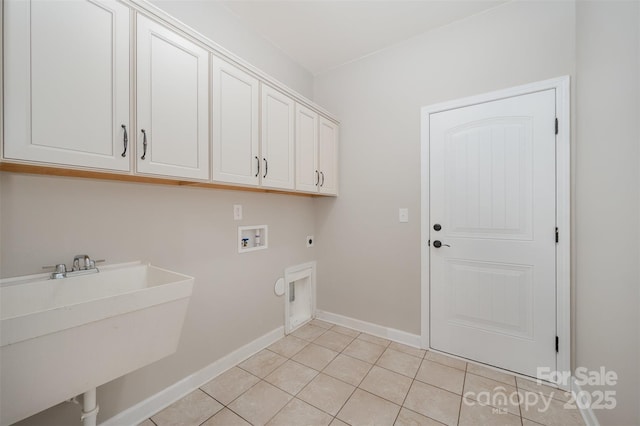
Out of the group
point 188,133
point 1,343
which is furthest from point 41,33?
point 1,343

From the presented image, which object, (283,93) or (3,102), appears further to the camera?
(283,93)

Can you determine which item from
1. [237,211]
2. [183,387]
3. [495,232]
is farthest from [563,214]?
[183,387]

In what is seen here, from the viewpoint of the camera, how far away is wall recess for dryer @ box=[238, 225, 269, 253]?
6.86 feet

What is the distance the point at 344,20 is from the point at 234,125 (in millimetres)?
1349

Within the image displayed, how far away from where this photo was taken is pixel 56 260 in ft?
3.95

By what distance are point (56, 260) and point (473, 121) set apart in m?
2.77

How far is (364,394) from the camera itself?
1718mm

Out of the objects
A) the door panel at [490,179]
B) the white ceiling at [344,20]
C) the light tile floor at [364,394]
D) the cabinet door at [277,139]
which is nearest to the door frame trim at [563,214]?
the door panel at [490,179]

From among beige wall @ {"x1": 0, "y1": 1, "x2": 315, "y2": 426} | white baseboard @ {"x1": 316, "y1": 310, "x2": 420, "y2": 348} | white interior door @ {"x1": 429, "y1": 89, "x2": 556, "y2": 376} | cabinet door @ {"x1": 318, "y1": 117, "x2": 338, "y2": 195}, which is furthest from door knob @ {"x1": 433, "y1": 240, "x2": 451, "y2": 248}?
beige wall @ {"x1": 0, "y1": 1, "x2": 315, "y2": 426}

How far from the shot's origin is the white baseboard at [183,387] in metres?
1.45

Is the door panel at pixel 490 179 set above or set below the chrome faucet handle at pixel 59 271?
above

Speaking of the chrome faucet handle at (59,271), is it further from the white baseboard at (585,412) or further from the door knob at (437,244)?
the white baseboard at (585,412)

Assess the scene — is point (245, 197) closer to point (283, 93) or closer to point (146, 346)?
point (283, 93)

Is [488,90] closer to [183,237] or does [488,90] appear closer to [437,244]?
[437,244]
